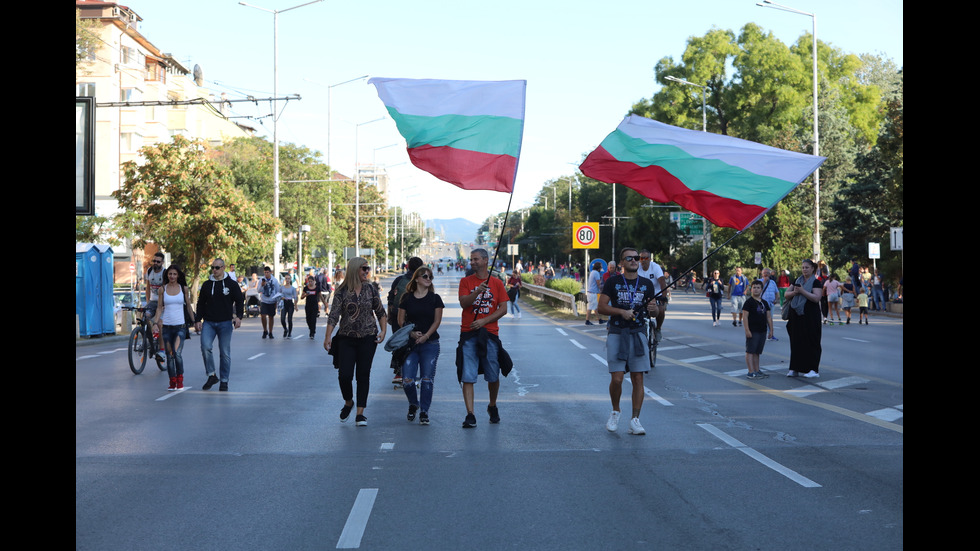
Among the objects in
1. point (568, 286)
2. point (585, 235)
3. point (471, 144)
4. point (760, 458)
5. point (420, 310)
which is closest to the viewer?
point (760, 458)

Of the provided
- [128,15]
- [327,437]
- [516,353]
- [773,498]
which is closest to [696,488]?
[773,498]

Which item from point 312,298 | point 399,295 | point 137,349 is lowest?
point 137,349

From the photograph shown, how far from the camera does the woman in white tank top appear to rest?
1376cm

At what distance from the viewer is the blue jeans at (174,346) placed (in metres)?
13.5

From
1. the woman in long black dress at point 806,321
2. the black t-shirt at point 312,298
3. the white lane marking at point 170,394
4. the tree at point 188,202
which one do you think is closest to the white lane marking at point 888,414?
the woman in long black dress at point 806,321

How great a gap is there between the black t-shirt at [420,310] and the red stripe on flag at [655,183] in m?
2.13

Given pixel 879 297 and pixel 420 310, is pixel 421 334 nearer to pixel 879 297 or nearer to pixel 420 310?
pixel 420 310

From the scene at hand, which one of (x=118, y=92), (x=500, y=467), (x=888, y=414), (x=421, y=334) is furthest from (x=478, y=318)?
(x=118, y=92)

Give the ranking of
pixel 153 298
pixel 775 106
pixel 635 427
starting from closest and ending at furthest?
1. pixel 635 427
2. pixel 153 298
3. pixel 775 106

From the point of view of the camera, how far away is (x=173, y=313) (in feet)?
45.8

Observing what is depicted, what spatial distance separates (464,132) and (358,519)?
447 centimetres

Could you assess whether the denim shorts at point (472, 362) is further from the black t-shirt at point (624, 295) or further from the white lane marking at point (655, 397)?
the white lane marking at point (655, 397)

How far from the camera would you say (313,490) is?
23.4 feet

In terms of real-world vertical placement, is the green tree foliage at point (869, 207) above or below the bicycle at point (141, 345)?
above
